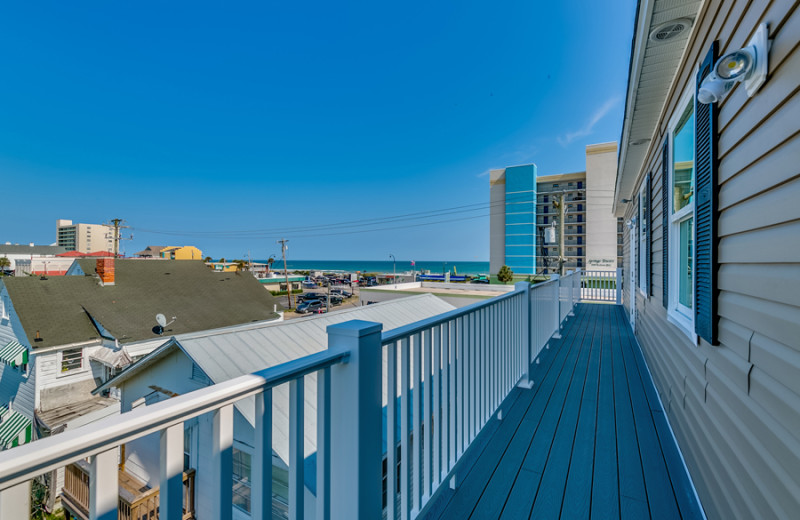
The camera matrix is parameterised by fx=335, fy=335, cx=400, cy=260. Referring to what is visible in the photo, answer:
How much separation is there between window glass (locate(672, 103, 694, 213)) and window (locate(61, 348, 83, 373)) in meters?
15.2

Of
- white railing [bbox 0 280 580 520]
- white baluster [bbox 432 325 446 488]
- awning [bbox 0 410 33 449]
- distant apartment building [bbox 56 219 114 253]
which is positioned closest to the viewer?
white railing [bbox 0 280 580 520]

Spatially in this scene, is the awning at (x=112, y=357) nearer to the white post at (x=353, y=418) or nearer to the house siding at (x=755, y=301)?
the white post at (x=353, y=418)

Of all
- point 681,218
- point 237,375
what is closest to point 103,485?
point 681,218

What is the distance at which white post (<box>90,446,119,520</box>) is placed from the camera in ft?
1.83

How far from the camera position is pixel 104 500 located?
1.92ft

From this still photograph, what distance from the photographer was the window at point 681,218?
2.36m

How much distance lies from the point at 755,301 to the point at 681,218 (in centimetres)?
164

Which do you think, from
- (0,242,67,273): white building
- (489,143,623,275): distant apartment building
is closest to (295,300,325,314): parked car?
(489,143,623,275): distant apartment building

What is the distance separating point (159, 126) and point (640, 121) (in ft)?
173

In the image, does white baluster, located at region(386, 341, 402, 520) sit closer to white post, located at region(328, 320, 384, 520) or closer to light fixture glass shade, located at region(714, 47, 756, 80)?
white post, located at region(328, 320, 384, 520)

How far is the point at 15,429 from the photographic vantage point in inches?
384

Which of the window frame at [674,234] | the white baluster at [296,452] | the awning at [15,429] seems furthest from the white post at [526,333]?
the awning at [15,429]

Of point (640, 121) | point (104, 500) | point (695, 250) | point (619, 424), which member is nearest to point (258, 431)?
point (104, 500)

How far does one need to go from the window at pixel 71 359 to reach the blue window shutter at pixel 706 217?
15034 millimetres
